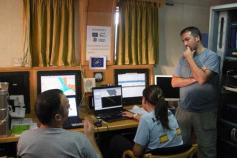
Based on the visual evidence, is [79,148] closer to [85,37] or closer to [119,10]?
[85,37]

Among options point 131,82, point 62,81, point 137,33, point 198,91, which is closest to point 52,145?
point 62,81

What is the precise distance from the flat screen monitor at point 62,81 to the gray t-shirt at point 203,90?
3.55 ft

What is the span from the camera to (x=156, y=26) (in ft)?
11.7

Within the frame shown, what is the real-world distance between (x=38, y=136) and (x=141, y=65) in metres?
2.11

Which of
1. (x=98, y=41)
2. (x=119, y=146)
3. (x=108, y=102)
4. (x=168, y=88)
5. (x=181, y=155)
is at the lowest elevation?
(x=119, y=146)

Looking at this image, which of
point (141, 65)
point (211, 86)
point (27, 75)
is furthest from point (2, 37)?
point (211, 86)

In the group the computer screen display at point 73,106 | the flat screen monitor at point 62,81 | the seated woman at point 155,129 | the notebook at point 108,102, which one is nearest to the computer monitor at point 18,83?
the flat screen monitor at point 62,81

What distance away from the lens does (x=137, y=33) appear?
3.48 metres

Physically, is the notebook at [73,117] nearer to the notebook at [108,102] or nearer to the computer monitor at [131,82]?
the notebook at [108,102]

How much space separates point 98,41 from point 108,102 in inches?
26.6

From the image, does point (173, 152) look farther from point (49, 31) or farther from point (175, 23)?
point (175, 23)

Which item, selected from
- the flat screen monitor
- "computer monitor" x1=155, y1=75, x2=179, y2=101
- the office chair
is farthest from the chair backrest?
"computer monitor" x1=155, y1=75, x2=179, y2=101

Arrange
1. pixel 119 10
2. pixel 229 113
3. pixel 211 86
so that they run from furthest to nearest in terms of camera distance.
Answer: pixel 119 10 → pixel 229 113 → pixel 211 86

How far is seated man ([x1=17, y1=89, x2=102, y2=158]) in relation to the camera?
1.54 m
